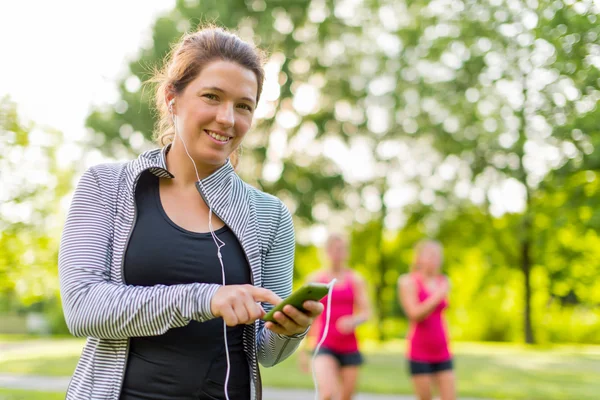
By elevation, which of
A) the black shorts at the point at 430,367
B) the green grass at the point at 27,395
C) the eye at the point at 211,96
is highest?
the eye at the point at 211,96

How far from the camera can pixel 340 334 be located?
25.8ft

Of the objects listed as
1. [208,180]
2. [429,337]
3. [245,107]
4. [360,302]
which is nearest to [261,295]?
[208,180]

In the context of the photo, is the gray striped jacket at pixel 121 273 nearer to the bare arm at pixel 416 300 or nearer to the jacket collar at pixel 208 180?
the jacket collar at pixel 208 180

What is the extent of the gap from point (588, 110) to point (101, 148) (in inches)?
834

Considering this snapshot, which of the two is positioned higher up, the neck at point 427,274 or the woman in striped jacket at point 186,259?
the neck at point 427,274

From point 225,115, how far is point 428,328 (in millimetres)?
6031

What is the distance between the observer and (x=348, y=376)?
25.7ft

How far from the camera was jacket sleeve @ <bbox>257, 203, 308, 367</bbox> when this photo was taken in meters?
2.13

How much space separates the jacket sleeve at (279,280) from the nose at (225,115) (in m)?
0.38

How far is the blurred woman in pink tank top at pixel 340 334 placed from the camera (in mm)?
7715

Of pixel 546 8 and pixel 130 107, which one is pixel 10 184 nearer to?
pixel 546 8

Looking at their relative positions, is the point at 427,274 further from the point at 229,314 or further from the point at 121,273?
the point at 229,314

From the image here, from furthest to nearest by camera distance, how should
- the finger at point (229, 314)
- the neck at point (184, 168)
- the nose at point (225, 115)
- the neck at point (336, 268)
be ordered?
the neck at point (336, 268) → the neck at point (184, 168) → the nose at point (225, 115) → the finger at point (229, 314)

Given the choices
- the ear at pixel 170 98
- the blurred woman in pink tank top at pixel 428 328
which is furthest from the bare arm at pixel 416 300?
the ear at pixel 170 98
